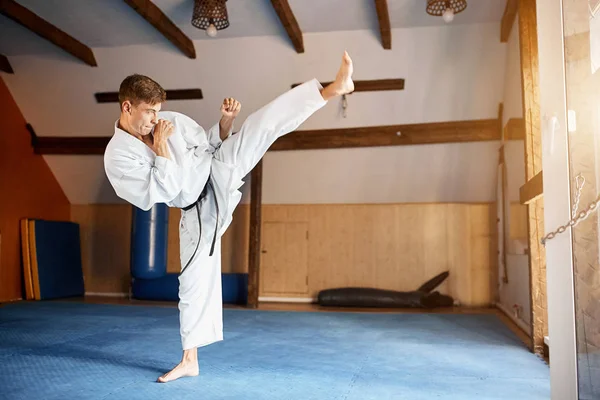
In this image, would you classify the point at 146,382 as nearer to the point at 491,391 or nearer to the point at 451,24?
the point at 491,391

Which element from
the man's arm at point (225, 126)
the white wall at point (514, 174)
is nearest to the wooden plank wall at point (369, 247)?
the white wall at point (514, 174)

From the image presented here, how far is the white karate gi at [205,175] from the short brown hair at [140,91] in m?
0.17

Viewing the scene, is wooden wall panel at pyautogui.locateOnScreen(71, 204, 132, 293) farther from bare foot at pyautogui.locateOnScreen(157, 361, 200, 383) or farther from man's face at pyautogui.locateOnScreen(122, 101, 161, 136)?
man's face at pyautogui.locateOnScreen(122, 101, 161, 136)

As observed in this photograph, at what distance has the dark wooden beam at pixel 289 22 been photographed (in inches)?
205

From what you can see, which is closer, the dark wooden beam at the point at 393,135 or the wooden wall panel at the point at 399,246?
the dark wooden beam at the point at 393,135

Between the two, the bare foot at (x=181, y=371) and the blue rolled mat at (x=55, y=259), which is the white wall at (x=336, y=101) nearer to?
the blue rolled mat at (x=55, y=259)

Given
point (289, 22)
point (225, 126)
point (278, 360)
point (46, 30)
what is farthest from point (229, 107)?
→ point (46, 30)

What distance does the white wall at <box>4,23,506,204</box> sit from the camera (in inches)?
230

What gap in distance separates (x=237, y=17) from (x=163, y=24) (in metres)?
0.80

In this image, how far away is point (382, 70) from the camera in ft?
19.6

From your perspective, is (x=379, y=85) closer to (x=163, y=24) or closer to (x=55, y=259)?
(x=163, y=24)

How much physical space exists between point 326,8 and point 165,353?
12.7ft

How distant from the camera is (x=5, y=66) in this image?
22.4 ft

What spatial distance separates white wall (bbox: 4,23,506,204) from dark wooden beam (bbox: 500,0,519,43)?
11cm
